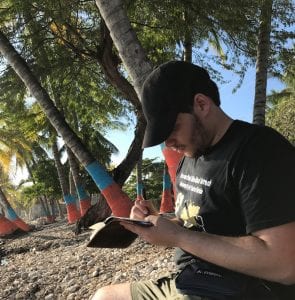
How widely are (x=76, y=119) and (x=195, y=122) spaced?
1741 cm

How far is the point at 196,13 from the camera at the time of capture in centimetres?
952

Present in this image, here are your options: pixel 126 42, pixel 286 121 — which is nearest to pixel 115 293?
pixel 126 42

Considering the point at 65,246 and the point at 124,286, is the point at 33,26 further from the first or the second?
the point at 124,286

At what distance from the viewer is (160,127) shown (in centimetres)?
226

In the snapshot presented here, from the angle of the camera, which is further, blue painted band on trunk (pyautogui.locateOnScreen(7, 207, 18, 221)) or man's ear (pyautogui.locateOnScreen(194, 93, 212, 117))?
blue painted band on trunk (pyautogui.locateOnScreen(7, 207, 18, 221))

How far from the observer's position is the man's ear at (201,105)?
7.36 ft

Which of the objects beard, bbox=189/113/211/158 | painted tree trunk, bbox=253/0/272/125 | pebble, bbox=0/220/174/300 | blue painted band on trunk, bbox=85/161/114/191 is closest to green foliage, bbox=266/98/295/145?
painted tree trunk, bbox=253/0/272/125

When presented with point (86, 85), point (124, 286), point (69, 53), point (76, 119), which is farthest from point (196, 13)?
point (76, 119)

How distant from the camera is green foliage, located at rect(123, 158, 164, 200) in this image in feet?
115

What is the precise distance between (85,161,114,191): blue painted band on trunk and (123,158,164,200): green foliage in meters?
25.2

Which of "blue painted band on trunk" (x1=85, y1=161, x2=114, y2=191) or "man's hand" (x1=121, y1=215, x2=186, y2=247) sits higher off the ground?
"blue painted band on trunk" (x1=85, y1=161, x2=114, y2=191)

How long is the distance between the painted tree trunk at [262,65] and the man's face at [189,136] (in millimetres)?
6713

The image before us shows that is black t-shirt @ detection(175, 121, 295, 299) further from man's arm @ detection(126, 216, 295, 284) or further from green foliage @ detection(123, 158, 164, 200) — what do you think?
green foliage @ detection(123, 158, 164, 200)

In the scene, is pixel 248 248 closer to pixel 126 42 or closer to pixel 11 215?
pixel 126 42
